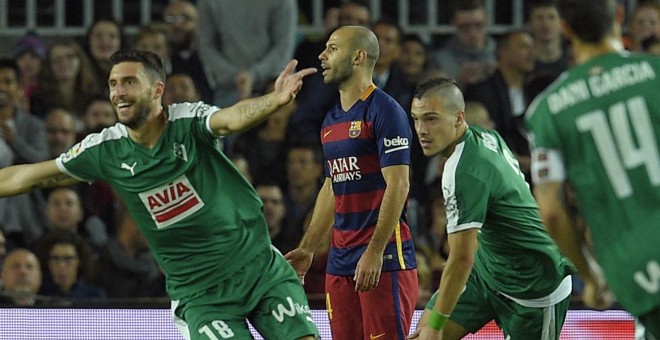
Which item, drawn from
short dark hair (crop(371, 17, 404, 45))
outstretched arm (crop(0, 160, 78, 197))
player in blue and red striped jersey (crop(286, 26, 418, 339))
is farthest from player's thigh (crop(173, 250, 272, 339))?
short dark hair (crop(371, 17, 404, 45))

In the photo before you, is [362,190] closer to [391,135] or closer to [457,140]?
[391,135]

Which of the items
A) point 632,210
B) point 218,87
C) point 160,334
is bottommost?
point 160,334

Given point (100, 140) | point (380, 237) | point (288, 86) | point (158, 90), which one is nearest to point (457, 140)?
point (380, 237)

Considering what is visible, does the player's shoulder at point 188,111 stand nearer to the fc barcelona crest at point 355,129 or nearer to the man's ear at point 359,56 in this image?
the fc barcelona crest at point 355,129

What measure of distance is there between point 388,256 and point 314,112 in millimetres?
4105

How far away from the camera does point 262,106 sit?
5.80m

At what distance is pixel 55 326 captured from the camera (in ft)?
26.8

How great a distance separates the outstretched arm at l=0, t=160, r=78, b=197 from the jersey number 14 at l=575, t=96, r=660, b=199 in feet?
9.47

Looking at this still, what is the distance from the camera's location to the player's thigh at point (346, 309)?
696cm

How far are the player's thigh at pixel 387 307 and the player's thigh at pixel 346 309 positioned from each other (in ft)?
0.25

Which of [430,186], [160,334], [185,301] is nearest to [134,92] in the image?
[185,301]

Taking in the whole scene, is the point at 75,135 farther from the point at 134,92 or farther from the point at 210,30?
the point at 134,92

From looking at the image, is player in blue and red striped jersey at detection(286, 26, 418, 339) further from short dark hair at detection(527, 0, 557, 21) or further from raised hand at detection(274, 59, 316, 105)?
short dark hair at detection(527, 0, 557, 21)

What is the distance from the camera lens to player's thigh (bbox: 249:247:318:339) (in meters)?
6.15
